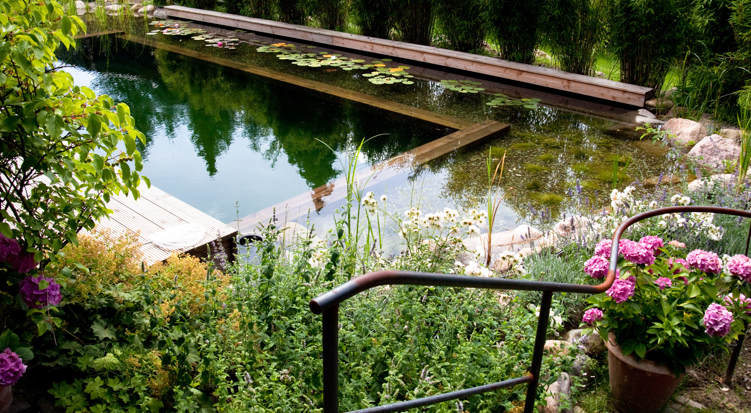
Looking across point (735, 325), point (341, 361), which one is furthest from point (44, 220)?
point (735, 325)

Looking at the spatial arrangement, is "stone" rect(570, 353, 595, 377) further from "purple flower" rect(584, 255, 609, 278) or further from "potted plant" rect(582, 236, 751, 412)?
"purple flower" rect(584, 255, 609, 278)

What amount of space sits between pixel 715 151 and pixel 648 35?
1.74 metres

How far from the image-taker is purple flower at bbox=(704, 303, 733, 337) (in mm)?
1958

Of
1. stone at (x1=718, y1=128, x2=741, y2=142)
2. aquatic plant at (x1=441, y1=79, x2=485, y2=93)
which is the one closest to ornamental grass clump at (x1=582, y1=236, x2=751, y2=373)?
stone at (x1=718, y1=128, x2=741, y2=142)

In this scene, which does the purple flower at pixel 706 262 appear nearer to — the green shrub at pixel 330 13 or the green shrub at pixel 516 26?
the green shrub at pixel 516 26

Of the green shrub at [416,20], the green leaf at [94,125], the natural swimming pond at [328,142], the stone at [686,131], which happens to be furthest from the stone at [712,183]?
the green shrub at [416,20]

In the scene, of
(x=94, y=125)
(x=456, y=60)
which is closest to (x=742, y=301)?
(x=94, y=125)

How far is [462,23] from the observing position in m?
7.61

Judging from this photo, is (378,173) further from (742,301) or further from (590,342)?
(742,301)

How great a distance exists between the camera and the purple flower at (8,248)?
1804mm

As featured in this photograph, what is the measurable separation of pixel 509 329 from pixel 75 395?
1593 millimetres

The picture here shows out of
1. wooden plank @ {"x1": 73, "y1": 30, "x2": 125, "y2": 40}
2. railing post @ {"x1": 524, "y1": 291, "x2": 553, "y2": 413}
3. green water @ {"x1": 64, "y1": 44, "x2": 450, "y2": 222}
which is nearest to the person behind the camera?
railing post @ {"x1": 524, "y1": 291, "x2": 553, "y2": 413}

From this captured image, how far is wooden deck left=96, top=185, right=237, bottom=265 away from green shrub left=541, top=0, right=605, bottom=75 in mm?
4735

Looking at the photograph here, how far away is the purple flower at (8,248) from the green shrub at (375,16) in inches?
279
